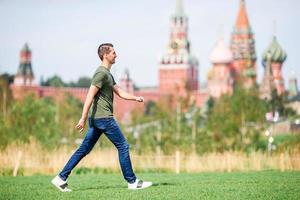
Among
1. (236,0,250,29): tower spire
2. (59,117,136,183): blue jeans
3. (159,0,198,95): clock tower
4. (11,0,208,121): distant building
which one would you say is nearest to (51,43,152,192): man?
(59,117,136,183): blue jeans

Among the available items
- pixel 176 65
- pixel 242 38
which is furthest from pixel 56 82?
pixel 176 65

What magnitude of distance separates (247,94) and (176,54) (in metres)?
103

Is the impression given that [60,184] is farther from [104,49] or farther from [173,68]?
[173,68]

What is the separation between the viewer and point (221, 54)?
12200cm

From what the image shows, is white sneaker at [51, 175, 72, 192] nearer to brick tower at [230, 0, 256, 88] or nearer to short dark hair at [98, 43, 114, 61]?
short dark hair at [98, 43, 114, 61]

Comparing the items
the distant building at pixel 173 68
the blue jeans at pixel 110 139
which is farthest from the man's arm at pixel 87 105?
the distant building at pixel 173 68

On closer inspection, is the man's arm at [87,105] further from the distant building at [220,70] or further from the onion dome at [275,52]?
the distant building at [220,70]

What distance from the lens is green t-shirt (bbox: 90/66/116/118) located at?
6598 millimetres

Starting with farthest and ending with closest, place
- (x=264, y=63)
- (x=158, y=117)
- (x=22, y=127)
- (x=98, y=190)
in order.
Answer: (x=264, y=63) → (x=158, y=117) → (x=22, y=127) → (x=98, y=190)

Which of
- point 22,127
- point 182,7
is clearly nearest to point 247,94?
point 22,127

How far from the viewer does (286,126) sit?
210 ft

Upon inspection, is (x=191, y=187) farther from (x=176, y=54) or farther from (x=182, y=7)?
(x=182, y=7)

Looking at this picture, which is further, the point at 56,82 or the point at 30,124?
the point at 56,82

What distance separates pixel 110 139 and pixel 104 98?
16.1 inches
